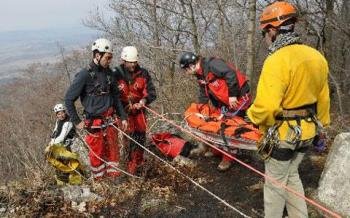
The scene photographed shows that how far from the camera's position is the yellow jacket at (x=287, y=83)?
347cm

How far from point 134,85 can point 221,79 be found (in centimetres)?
138

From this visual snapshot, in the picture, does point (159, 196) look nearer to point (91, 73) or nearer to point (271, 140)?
point (91, 73)

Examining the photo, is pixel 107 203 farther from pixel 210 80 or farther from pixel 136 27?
pixel 136 27

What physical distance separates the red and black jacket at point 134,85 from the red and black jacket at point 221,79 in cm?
86

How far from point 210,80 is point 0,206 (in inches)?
130

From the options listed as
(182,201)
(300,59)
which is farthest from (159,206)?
(300,59)

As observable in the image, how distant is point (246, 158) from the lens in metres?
6.99

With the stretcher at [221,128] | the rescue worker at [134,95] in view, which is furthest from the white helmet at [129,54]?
the stretcher at [221,128]

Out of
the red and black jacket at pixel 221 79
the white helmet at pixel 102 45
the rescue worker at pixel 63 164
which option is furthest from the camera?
the rescue worker at pixel 63 164

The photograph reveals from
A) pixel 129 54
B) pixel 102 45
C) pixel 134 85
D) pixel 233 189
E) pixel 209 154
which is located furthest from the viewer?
pixel 209 154

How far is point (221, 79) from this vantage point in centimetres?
627

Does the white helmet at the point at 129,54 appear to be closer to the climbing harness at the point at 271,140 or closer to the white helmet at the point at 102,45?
the white helmet at the point at 102,45

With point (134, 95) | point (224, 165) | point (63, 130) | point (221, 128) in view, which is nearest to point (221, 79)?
point (221, 128)

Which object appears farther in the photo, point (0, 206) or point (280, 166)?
point (0, 206)
